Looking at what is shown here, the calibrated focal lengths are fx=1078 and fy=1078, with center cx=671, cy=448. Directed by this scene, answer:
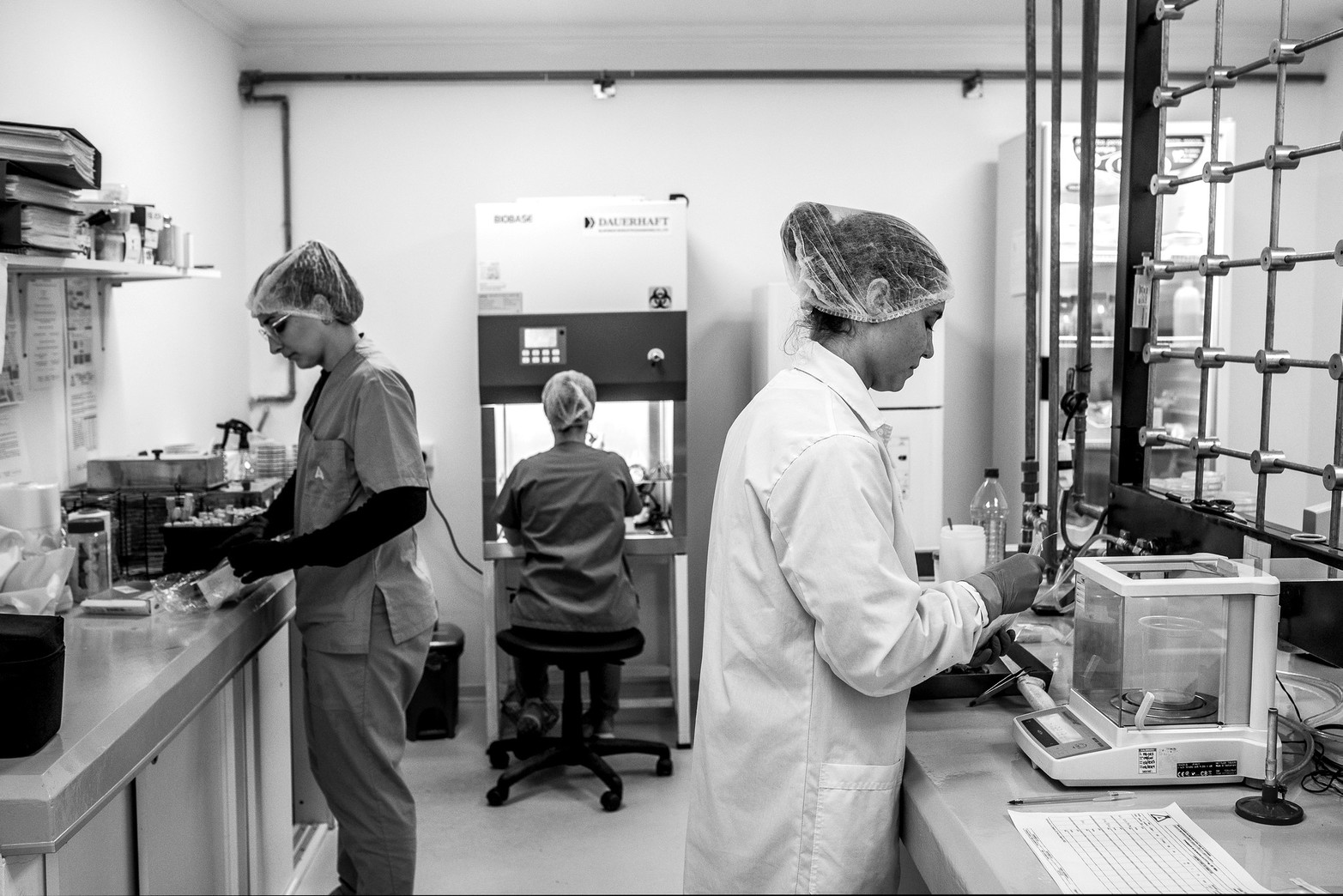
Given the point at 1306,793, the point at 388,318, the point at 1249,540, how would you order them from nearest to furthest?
the point at 1306,793, the point at 1249,540, the point at 388,318

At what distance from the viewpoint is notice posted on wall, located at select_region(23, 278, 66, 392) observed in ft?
8.67

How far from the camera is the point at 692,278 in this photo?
443 cm

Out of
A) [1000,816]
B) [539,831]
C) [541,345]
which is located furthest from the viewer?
[541,345]

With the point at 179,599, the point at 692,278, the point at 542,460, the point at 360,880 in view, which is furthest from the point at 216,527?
the point at 692,278

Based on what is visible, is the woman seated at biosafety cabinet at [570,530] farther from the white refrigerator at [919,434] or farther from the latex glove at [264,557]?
the latex glove at [264,557]

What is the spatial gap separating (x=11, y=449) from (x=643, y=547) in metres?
2.03

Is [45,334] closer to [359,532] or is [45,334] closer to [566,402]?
[359,532]

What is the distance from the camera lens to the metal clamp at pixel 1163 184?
1996mm

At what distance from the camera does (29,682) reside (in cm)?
144

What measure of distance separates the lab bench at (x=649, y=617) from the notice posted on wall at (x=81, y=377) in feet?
4.41

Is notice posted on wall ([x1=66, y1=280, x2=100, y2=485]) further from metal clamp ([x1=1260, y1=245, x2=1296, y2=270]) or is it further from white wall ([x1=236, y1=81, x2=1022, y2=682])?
metal clamp ([x1=1260, y1=245, x2=1296, y2=270])

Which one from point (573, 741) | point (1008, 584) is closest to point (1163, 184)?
point (1008, 584)

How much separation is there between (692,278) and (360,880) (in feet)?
8.92

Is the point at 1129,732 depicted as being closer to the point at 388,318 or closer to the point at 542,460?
the point at 542,460
